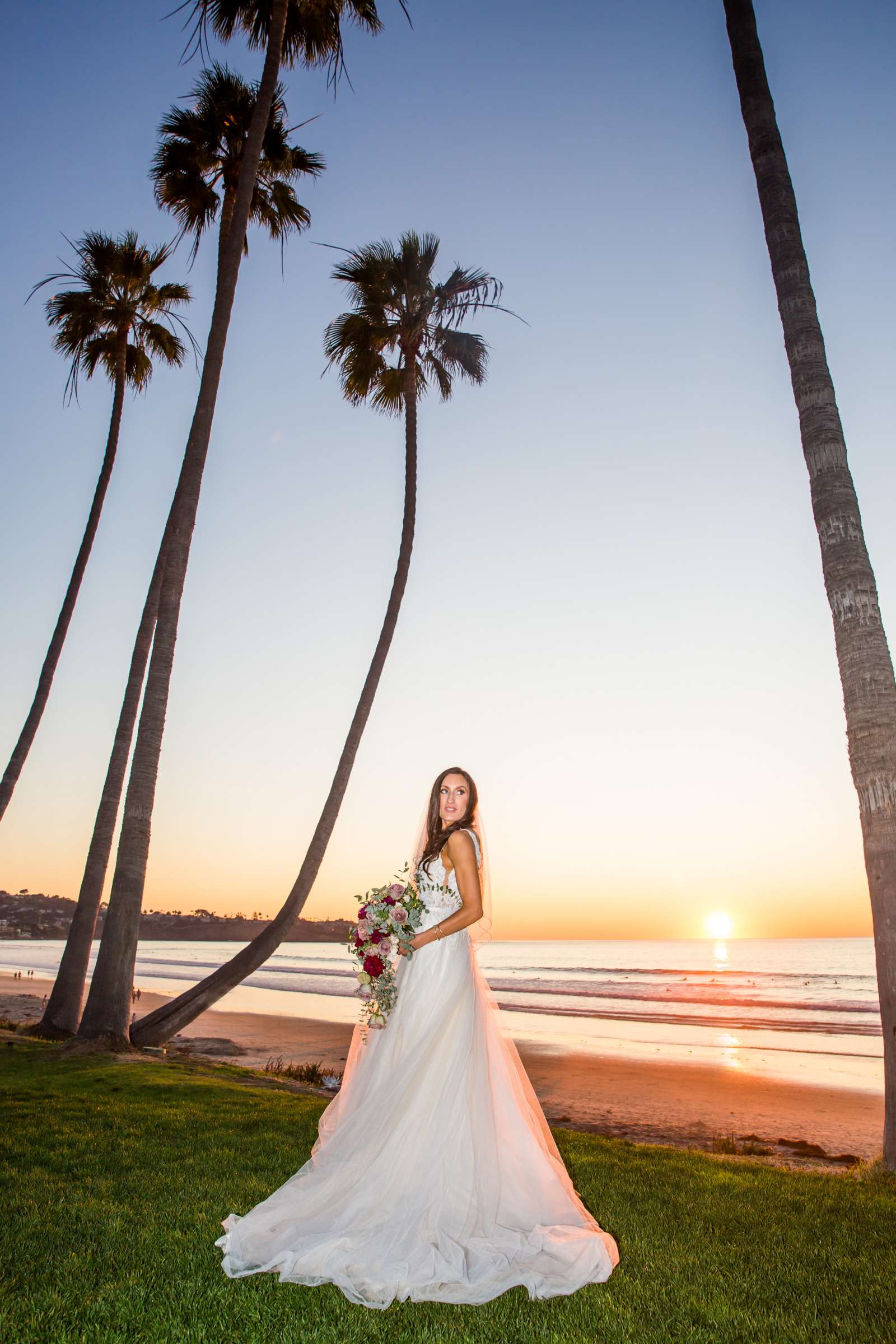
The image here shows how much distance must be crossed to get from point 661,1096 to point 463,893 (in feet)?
37.7

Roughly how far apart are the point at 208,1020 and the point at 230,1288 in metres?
21.8

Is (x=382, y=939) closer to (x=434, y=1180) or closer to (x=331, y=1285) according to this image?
(x=434, y=1180)

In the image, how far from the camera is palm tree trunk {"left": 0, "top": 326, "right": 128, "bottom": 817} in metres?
16.1

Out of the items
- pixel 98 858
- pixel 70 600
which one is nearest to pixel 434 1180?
pixel 98 858

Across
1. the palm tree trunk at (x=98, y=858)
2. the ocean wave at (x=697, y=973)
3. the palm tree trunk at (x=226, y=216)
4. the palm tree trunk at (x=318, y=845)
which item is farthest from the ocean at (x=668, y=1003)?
the palm tree trunk at (x=226, y=216)

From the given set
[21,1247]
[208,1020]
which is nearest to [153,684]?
[21,1247]

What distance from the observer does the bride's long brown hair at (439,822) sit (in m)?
4.84

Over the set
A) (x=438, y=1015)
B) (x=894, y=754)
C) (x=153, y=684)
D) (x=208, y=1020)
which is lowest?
(x=208, y=1020)

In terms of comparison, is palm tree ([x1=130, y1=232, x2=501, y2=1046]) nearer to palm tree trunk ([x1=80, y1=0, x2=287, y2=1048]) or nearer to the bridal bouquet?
palm tree trunk ([x1=80, y1=0, x2=287, y2=1048])

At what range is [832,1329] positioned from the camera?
336cm

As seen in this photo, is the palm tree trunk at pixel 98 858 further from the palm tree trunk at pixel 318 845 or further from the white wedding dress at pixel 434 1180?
the white wedding dress at pixel 434 1180

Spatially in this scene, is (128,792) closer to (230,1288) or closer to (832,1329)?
(230,1288)

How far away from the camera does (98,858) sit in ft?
44.7

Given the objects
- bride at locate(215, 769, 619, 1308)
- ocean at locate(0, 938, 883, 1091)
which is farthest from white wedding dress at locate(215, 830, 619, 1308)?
ocean at locate(0, 938, 883, 1091)
